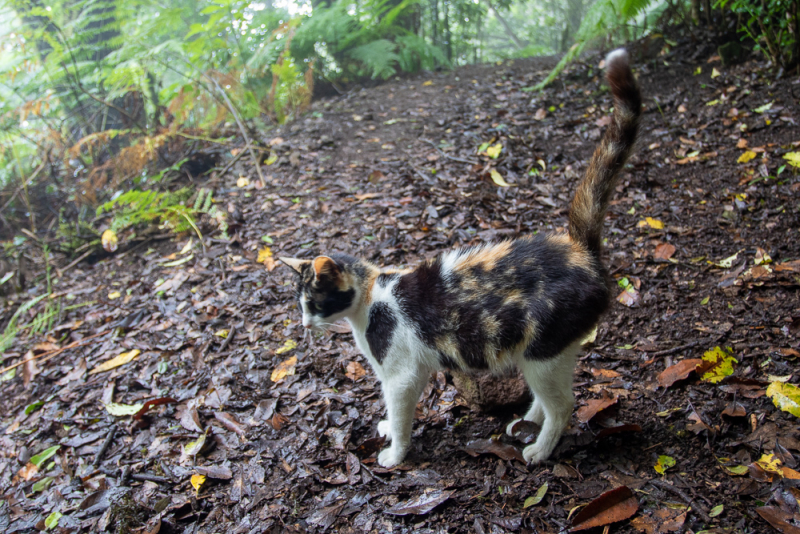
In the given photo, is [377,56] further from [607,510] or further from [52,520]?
[607,510]

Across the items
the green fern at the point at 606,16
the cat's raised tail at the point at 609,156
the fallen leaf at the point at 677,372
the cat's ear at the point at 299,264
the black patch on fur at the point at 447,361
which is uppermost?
the green fern at the point at 606,16

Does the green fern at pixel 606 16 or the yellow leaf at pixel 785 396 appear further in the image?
the green fern at pixel 606 16

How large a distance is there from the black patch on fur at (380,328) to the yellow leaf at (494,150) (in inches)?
141

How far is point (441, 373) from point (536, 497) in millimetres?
1214

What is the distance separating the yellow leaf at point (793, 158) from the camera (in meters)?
4.45

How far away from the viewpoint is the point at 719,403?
109 inches

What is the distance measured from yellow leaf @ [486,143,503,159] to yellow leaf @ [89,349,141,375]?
435cm

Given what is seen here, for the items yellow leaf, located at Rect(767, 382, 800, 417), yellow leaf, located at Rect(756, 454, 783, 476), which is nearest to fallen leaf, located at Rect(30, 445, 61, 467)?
yellow leaf, located at Rect(756, 454, 783, 476)

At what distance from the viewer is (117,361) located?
4.26m

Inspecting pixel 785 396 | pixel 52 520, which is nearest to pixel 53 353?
pixel 52 520

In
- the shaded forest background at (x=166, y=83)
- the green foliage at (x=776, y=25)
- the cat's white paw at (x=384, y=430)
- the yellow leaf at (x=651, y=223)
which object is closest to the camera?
the cat's white paw at (x=384, y=430)

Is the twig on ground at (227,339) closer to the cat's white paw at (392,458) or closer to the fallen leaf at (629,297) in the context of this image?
the cat's white paw at (392,458)

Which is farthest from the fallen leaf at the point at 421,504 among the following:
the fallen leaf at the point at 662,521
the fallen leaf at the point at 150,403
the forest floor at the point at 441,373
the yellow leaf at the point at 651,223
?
the yellow leaf at the point at 651,223

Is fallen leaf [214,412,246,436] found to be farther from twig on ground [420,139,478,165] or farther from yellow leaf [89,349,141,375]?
twig on ground [420,139,478,165]
